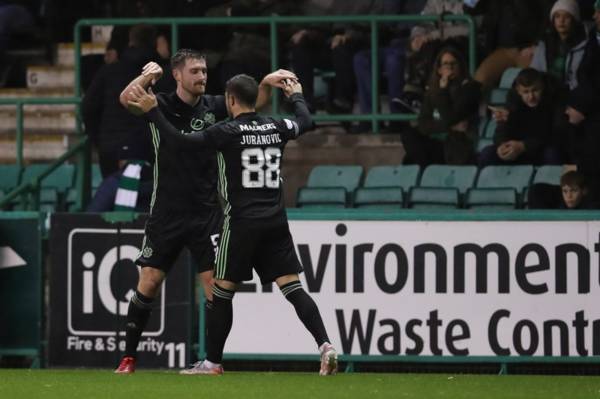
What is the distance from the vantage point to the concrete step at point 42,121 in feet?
61.6

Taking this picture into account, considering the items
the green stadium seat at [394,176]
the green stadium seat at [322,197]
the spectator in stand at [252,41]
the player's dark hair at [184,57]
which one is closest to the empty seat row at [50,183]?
the spectator in stand at [252,41]

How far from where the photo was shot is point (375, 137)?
16.5 m

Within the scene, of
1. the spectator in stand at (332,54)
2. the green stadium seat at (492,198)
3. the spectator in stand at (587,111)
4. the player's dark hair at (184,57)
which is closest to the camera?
the player's dark hair at (184,57)

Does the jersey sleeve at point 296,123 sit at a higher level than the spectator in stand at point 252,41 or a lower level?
lower

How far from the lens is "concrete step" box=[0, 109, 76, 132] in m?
18.8

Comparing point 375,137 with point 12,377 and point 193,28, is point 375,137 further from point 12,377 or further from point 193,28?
point 12,377

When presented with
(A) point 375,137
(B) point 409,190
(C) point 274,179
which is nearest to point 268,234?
(C) point 274,179

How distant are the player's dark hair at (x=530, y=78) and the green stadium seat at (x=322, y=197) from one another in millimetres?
1843

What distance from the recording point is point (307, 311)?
425 inches

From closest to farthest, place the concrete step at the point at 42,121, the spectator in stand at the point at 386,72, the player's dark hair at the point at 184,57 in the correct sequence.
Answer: the player's dark hair at the point at 184,57 < the spectator in stand at the point at 386,72 < the concrete step at the point at 42,121

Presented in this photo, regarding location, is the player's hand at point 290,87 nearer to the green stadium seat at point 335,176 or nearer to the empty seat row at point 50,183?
the green stadium seat at point 335,176

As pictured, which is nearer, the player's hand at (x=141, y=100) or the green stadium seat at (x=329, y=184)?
the player's hand at (x=141, y=100)

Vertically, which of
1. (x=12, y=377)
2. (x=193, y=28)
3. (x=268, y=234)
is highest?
(x=193, y=28)

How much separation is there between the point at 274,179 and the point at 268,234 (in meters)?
0.35
